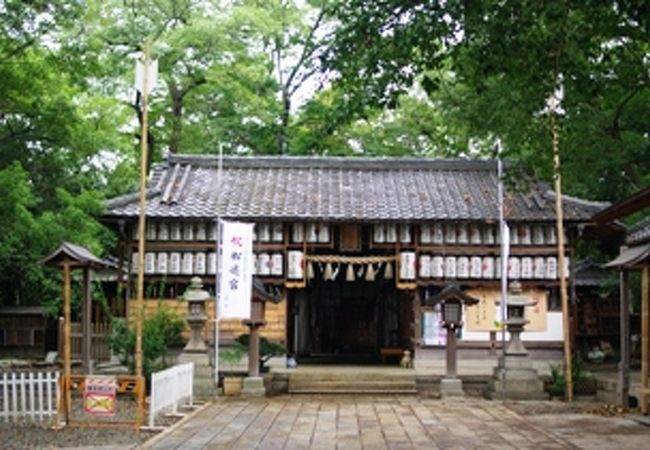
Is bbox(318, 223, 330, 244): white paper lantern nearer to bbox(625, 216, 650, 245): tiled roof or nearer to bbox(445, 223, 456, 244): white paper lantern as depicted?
bbox(445, 223, 456, 244): white paper lantern

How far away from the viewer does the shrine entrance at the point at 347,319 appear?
2717cm

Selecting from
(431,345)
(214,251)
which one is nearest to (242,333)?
(214,251)

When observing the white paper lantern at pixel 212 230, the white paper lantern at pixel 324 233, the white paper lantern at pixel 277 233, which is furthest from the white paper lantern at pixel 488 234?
the white paper lantern at pixel 212 230

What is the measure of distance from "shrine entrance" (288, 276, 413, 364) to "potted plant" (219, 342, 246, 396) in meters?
5.19

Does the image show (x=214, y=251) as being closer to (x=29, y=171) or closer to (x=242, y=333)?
(x=242, y=333)

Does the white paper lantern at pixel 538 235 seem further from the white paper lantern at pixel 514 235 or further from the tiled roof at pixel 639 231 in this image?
the tiled roof at pixel 639 231

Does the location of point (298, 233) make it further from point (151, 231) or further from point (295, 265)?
point (151, 231)

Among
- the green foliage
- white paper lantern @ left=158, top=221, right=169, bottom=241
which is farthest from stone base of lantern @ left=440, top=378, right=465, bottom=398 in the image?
white paper lantern @ left=158, top=221, right=169, bottom=241

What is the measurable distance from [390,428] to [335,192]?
11.6m

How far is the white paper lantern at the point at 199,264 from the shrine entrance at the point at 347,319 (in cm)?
449

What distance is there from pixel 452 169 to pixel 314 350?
24.3 feet

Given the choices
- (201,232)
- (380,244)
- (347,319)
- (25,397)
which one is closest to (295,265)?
(380,244)

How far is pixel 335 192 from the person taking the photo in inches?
968

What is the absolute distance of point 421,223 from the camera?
22.9 m
